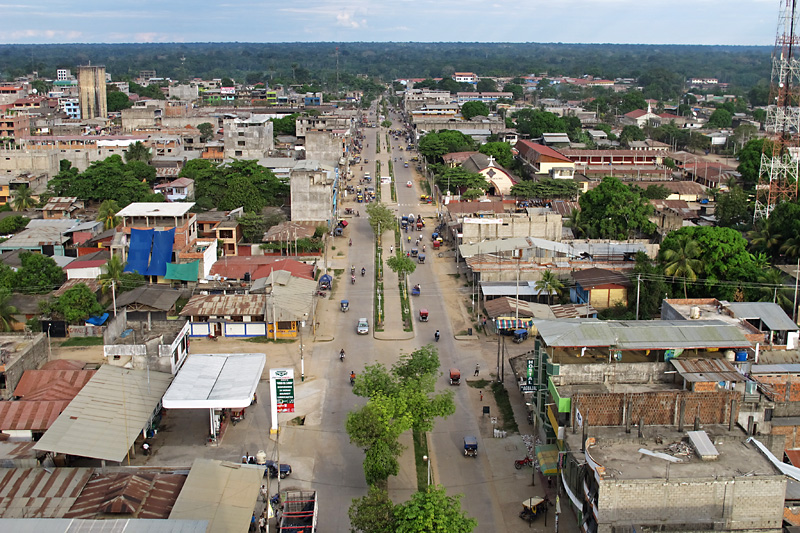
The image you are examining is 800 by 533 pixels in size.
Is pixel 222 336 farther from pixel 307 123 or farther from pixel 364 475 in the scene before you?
pixel 307 123

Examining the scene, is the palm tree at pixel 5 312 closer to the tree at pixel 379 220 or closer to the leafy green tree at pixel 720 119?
the tree at pixel 379 220

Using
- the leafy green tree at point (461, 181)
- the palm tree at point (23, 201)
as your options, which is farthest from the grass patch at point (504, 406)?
the palm tree at point (23, 201)

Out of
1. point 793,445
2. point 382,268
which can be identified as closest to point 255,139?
point 382,268

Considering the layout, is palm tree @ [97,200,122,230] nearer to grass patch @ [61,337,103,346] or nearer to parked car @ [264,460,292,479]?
grass patch @ [61,337,103,346]

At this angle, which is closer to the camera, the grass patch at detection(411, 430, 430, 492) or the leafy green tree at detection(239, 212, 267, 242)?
the grass patch at detection(411, 430, 430, 492)

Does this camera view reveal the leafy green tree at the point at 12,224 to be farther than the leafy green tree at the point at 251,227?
Yes

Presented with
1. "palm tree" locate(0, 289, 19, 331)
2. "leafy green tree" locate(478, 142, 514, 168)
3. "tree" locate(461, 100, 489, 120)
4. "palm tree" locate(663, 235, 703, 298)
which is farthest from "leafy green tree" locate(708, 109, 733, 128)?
"palm tree" locate(0, 289, 19, 331)

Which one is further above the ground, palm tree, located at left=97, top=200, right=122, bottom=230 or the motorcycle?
palm tree, located at left=97, top=200, right=122, bottom=230
